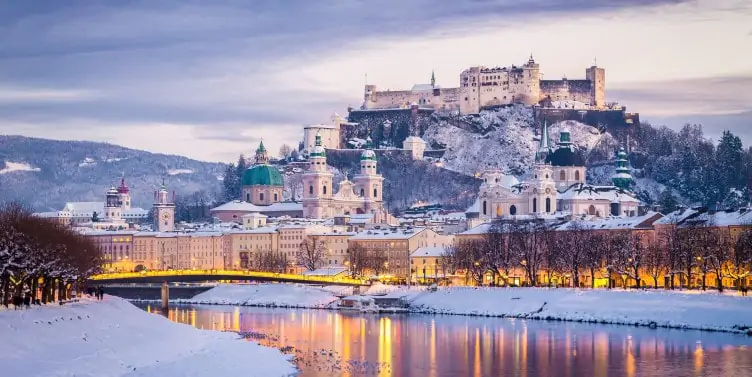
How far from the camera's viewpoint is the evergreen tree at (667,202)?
161 m

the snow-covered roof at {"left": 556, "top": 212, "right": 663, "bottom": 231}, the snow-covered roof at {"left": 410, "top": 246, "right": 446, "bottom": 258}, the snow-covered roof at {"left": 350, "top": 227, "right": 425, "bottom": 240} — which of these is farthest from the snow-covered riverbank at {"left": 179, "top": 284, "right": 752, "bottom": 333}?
the snow-covered roof at {"left": 350, "top": 227, "right": 425, "bottom": 240}

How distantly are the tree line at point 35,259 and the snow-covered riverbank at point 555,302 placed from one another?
27676 mm

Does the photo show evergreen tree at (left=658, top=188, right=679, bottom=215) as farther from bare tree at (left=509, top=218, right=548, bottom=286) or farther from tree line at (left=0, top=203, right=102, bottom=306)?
tree line at (left=0, top=203, right=102, bottom=306)

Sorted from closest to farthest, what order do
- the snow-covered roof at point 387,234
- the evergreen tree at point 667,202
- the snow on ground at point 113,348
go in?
the snow on ground at point 113,348 < the snow-covered roof at point 387,234 < the evergreen tree at point 667,202

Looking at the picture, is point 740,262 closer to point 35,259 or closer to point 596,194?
point 35,259

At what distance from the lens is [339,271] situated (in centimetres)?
13938

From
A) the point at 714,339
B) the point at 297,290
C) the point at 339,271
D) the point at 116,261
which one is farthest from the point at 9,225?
the point at 116,261

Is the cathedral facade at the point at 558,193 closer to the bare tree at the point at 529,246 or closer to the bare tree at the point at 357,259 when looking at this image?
the bare tree at the point at 357,259

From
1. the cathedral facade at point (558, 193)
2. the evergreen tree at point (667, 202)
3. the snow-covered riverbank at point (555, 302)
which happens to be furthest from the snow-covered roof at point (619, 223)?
the snow-covered riverbank at point (555, 302)

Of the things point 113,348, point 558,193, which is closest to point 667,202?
point 558,193

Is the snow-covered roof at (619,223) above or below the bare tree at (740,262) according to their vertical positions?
above

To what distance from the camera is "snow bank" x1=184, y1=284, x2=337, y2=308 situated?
374 feet

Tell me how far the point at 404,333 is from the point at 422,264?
217 ft

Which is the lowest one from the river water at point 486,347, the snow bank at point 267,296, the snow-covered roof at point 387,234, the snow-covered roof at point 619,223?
the river water at point 486,347
